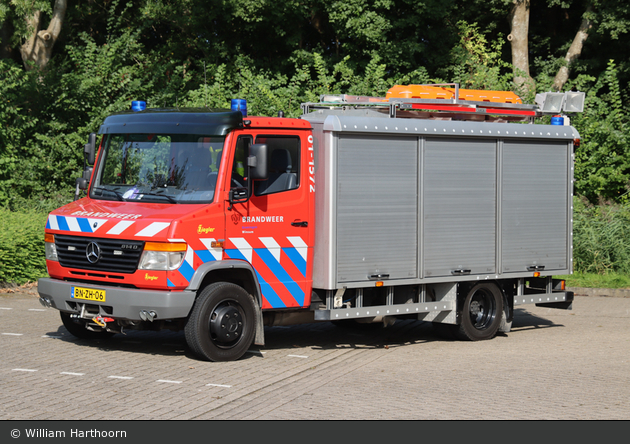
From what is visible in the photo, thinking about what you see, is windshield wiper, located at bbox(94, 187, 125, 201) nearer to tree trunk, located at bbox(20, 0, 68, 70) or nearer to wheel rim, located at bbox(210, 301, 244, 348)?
wheel rim, located at bbox(210, 301, 244, 348)

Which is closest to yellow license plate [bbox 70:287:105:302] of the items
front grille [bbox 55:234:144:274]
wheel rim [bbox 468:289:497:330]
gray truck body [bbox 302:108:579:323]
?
front grille [bbox 55:234:144:274]

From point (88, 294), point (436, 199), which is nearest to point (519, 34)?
point (436, 199)

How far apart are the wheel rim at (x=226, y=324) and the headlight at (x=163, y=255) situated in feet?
2.52

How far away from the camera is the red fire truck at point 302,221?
865 centimetres

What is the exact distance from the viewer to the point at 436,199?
1034 cm

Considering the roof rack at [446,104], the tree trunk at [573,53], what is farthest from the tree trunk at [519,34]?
the roof rack at [446,104]

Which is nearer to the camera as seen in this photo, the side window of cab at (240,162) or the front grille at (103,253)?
the front grille at (103,253)

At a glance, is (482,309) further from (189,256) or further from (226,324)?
(189,256)

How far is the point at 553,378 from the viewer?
336 inches

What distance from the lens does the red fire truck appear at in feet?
28.4

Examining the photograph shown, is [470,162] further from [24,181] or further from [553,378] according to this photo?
[24,181]

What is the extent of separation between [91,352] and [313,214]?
306cm

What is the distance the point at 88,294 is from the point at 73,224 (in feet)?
2.72

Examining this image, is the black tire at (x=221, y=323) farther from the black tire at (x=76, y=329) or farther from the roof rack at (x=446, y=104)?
the roof rack at (x=446, y=104)
